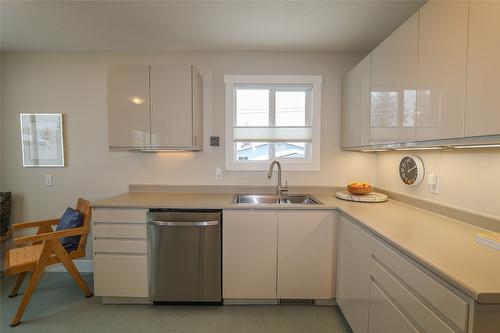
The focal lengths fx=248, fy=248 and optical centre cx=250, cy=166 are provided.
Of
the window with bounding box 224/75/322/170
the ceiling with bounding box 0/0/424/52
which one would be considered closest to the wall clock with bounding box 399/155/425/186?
the window with bounding box 224/75/322/170

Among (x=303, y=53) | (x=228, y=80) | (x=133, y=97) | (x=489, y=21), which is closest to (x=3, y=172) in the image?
(x=133, y=97)

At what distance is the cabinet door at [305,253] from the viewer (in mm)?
2088

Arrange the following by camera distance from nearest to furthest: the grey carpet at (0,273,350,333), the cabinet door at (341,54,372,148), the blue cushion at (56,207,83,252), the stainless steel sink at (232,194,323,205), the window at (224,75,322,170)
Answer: the grey carpet at (0,273,350,333), the cabinet door at (341,54,372,148), the blue cushion at (56,207,83,252), the stainless steel sink at (232,194,323,205), the window at (224,75,322,170)

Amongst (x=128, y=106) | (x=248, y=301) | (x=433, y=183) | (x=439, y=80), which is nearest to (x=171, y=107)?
(x=128, y=106)

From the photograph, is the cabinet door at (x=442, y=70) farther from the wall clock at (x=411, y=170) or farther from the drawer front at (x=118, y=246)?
the drawer front at (x=118, y=246)

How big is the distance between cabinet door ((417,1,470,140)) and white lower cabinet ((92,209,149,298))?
83.5 inches

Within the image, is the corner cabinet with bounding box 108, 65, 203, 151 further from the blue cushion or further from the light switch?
the light switch

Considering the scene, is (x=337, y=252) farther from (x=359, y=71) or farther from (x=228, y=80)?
(x=228, y=80)

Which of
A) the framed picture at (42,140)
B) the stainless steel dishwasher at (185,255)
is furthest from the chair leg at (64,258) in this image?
the framed picture at (42,140)

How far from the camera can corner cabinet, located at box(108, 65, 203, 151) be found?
228 centimetres

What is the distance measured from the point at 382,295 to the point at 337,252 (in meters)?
0.73

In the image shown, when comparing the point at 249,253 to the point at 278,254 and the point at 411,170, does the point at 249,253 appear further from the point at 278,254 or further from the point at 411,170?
the point at 411,170

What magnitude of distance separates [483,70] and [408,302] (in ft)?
3.41

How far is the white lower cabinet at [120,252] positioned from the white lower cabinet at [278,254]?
714 mm
